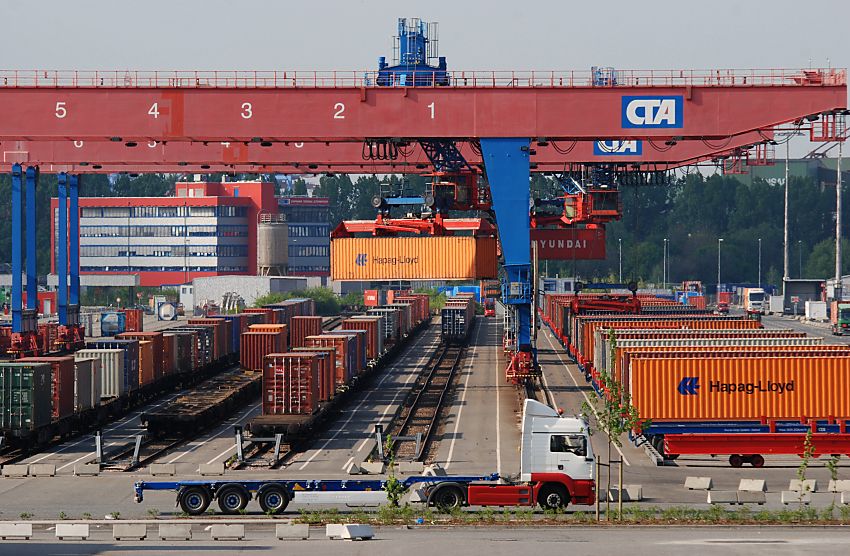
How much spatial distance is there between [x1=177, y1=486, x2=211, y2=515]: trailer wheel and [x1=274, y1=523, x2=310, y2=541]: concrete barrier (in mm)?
3455

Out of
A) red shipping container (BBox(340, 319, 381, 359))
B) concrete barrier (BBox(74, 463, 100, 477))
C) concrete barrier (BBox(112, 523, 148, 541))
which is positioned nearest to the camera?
concrete barrier (BBox(112, 523, 148, 541))

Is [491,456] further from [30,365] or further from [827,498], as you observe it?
[30,365]

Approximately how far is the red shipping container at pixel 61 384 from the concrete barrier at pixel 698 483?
22.5 meters

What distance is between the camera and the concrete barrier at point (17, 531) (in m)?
29.3

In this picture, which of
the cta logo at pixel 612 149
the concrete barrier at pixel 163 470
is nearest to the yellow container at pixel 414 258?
the cta logo at pixel 612 149

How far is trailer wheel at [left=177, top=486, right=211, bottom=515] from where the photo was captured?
31719 mm

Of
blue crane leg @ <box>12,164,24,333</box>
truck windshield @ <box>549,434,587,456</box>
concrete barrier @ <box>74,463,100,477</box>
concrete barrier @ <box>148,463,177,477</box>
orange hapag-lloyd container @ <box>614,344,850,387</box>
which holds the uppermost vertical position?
blue crane leg @ <box>12,164,24,333</box>

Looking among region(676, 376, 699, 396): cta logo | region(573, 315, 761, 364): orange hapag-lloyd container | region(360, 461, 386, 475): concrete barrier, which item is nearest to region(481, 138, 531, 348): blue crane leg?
region(573, 315, 761, 364): orange hapag-lloyd container

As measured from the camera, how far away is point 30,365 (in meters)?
42.6

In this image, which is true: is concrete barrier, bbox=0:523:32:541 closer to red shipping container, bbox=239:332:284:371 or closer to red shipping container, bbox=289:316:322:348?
red shipping container, bbox=239:332:284:371

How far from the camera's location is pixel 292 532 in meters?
28.9

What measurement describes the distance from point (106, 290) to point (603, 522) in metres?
157

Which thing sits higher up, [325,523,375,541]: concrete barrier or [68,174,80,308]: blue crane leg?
[68,174,80,308]: blue crane leg

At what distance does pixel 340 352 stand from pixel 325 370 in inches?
311
